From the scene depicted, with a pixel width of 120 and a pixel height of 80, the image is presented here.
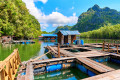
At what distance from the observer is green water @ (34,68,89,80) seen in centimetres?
755

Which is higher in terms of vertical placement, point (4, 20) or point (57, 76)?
point (4, 20)

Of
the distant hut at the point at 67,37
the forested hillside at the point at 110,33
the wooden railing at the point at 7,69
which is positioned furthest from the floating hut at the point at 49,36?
the wooden railing at the point at 7,69

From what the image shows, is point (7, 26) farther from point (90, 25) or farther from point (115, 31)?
point (90, 25)

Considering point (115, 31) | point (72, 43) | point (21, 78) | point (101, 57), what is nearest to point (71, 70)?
point (101, 57)

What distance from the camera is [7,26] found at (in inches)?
1553

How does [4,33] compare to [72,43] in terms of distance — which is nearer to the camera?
[72,43]

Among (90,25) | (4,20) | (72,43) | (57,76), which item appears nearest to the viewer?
(57,76)

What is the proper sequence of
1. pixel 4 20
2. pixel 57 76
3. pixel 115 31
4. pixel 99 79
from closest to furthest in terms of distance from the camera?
pixel 99 79 < pixel 57 76 < pixel 4 20 < pixel 115 31

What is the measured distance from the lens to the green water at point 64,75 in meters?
7.55

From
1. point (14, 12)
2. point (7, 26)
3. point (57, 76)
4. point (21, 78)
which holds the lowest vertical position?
point (57, 76)

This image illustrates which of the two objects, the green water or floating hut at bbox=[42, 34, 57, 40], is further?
floating hut at bbox=[42, 34, 57, 40]

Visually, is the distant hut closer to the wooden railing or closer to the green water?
the green water

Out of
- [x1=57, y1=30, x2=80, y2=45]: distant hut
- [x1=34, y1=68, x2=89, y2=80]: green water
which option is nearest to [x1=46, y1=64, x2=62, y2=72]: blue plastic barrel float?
[x1=34, y1=68, x2=89, y2=80]: green water

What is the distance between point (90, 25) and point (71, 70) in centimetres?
17681
